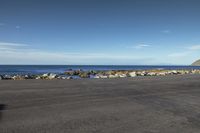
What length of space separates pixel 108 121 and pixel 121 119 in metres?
0.48

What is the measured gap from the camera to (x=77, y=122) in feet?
19.3

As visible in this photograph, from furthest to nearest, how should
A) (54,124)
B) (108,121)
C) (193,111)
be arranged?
1. (193,111)
2. (108,121)
3. (54,124)

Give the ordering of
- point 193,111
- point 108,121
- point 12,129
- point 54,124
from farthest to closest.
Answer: point 193,111 → point 108,121 → point 54,124 → point 12,129

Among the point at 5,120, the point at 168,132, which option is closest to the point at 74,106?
the point at 5,120

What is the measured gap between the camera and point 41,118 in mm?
6195

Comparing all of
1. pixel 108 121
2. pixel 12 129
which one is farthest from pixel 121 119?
pixel 12 129

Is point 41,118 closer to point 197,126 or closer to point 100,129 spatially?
point 100,129

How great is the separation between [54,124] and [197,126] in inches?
148

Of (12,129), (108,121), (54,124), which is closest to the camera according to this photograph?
(12,129)

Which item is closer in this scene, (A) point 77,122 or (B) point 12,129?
(B) point 12,129

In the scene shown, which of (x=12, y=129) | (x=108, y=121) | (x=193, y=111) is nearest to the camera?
(x=12, y=129)

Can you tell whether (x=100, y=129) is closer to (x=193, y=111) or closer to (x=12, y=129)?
(x=12, y=129)

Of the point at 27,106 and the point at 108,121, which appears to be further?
the point at 27,106

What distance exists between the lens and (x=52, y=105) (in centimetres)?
816
